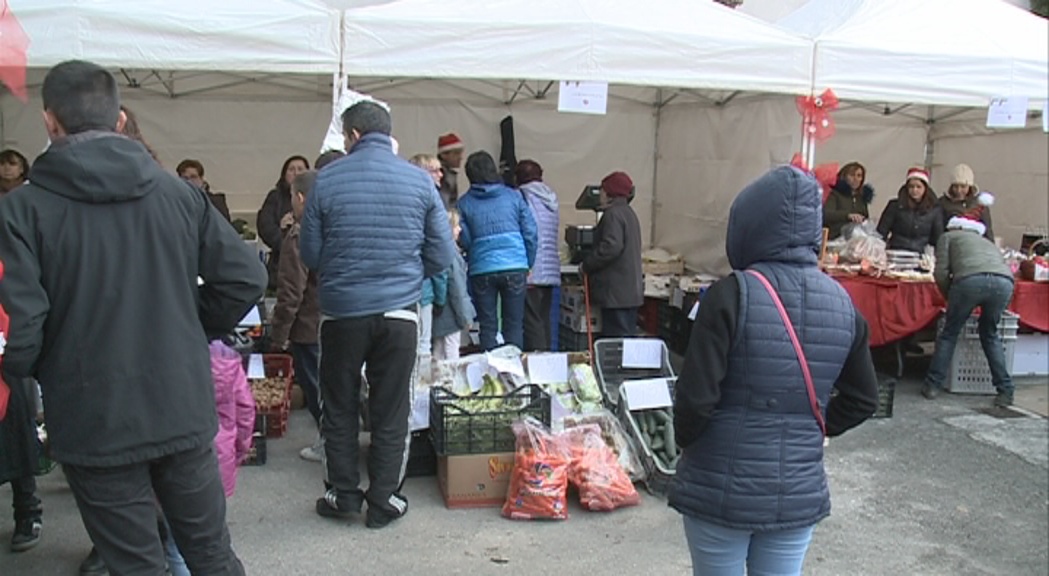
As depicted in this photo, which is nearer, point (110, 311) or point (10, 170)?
point (110, 311)

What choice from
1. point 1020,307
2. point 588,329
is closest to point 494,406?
point 588,329

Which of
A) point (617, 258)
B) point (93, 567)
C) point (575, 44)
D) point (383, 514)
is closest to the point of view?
point (93, 567)

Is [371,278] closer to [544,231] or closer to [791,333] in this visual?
[791,333]

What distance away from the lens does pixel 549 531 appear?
403 cm

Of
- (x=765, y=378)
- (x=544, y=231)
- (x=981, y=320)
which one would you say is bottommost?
(x=981, y=320)

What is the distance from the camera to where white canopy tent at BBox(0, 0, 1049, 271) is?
4.81 meters

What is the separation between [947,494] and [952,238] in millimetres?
2329

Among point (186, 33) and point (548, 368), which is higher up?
point (186, 33)

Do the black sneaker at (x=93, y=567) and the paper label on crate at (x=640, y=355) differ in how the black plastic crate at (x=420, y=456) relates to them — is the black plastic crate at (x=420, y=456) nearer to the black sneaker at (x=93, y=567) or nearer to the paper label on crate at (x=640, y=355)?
the paper label on crate at (x=640, y=355)

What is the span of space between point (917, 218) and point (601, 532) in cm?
469

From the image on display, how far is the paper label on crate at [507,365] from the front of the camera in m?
4.80

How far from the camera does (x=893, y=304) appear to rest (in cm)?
673

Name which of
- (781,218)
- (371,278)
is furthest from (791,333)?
(371,278)

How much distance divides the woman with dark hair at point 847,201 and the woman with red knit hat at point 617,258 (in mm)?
2421
